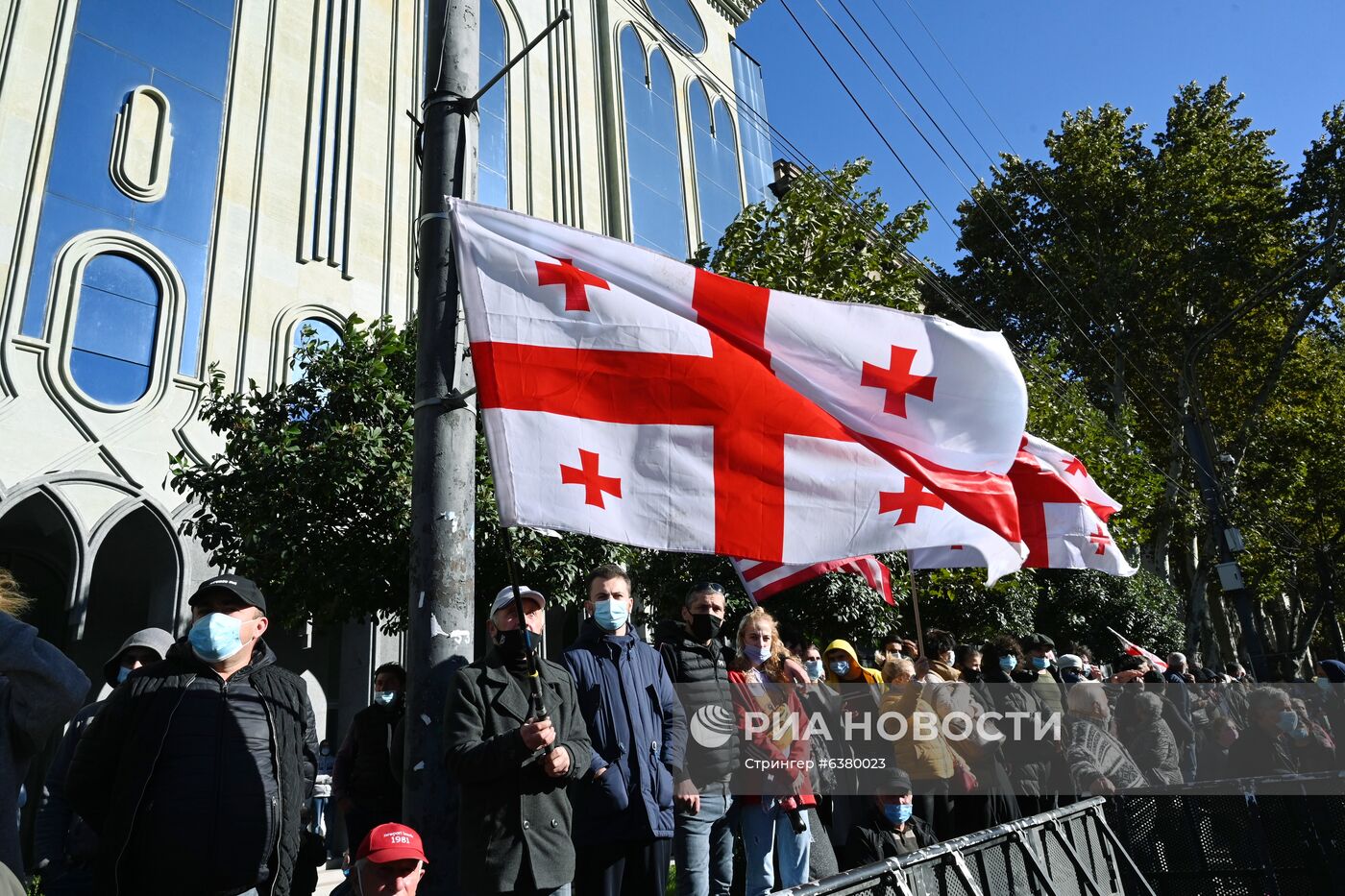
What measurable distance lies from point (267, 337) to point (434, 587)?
451 inches

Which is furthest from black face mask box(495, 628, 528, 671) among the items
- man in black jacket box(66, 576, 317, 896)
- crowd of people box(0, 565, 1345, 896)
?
man in black jacket box(66, 576, 317, 896)

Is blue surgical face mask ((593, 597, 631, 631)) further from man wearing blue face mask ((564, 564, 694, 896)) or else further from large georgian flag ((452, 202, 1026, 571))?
large georgian flag ((452, 202, 1026, 571))

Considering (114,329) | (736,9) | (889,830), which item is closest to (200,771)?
(889,830)

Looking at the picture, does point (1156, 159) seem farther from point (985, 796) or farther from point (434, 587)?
point (434, 587)

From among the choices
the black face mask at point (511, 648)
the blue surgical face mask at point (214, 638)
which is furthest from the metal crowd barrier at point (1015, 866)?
the blue surgical face mask at point (214, 638)

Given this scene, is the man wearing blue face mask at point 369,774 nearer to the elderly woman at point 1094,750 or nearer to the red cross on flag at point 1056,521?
the red cross on flag at point 1056,521

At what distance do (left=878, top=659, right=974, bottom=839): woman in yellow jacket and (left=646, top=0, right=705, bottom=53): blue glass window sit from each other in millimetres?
20874

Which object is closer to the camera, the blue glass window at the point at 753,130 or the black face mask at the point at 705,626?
the black face mask at the point at 705,626

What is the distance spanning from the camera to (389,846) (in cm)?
289

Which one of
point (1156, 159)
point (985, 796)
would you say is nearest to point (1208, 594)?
point (1156, 159)

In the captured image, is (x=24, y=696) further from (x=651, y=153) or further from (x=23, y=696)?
(x=651, y=153)

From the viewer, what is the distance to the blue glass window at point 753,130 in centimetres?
2580

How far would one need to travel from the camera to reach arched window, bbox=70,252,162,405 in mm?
11992

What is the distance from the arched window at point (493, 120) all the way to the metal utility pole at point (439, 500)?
13.8 metres
